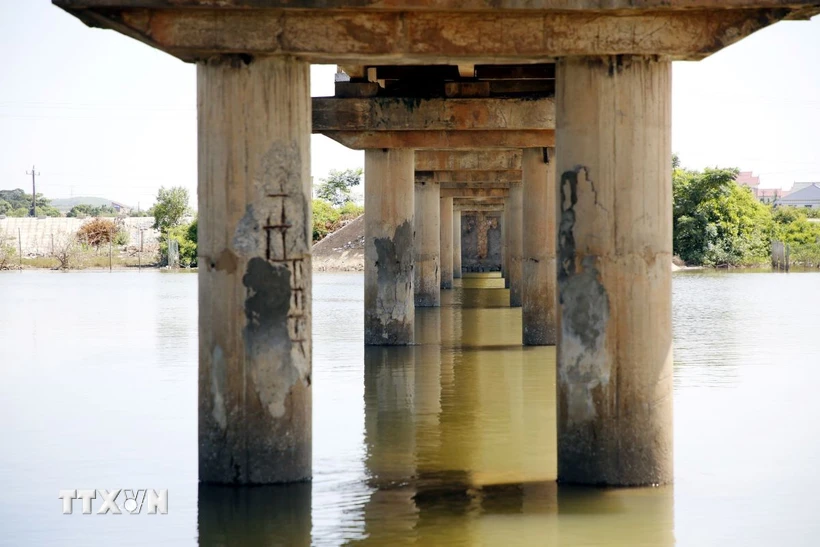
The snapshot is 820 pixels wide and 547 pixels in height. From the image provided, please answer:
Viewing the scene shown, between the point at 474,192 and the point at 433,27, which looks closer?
the point at 433,27

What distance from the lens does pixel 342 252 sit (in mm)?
66312

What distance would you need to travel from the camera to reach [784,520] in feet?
30.7

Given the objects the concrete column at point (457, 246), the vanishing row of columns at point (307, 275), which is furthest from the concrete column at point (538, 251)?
the concrete column at point (457, 246)

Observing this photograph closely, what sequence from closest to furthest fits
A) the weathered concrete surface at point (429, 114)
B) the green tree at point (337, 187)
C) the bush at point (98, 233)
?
the weathered concrete surface at point (429, 114) < the bush at point (98, 233) < the green tree at point (337, 187)

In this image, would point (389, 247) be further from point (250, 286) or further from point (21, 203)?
point (21, 203)

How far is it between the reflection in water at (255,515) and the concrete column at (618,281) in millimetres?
2342

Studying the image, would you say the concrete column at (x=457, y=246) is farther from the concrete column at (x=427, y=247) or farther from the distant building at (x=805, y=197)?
the distant building at (x=805, y=197)

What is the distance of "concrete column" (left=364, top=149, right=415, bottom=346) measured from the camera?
21.9 metres

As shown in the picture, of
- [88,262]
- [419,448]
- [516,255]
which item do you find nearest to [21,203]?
[88,262]

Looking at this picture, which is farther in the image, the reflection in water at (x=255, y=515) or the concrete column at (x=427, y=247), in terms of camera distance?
the concrete column at (x=427, y=247)

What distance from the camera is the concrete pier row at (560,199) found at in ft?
32.6

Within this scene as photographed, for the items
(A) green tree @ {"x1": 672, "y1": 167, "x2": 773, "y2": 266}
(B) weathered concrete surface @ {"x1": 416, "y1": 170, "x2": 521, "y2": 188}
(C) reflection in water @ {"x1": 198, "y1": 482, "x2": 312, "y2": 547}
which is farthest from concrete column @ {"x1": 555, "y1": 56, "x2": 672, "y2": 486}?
(A) green tree @ {"x1": 672, "y1": 167, "x2": 773, "y2": 266}

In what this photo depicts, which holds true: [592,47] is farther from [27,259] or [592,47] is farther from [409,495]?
[27,259]
